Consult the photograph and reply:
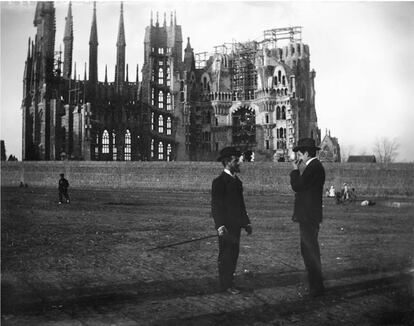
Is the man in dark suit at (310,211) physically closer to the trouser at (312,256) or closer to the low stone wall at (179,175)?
the trouser at (312,256)

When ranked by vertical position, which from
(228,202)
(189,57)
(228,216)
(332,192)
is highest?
(189,57)

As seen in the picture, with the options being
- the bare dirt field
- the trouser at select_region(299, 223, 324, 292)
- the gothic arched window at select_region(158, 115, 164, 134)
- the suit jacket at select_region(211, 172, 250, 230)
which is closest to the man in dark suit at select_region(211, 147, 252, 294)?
the suit jacket at select_region(211, 172, 250, 230)

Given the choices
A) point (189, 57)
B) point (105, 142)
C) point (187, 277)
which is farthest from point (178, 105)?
point (187, 277)

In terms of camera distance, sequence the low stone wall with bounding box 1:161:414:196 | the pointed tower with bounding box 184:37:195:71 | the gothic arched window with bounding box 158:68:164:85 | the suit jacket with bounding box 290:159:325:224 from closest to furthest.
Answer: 1. the suit jacket with bounding box 290:159:325:224
2. the pointed tower with bounding box 184:37:195:71
3. the low stone wall with bounding box 1:161:414:196
4. the gothic arched window with bounding box 158:68:164:85

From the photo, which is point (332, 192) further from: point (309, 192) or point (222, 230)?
point (222, 230)

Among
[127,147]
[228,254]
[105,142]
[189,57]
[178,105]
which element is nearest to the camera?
[228,254]

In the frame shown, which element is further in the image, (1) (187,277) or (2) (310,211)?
(1) (187,277)

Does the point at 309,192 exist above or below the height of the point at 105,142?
below

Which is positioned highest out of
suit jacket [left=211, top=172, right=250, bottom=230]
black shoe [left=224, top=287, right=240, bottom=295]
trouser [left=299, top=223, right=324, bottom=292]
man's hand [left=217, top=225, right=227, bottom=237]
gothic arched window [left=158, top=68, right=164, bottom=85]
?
gothic arched window [left=158, top=68, right=164, bottom=85]

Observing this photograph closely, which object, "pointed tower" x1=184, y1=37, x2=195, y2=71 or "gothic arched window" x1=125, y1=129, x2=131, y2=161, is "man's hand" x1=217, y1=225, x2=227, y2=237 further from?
"gothic arched window" x1=125, y1=129, x2=131, y2=161
